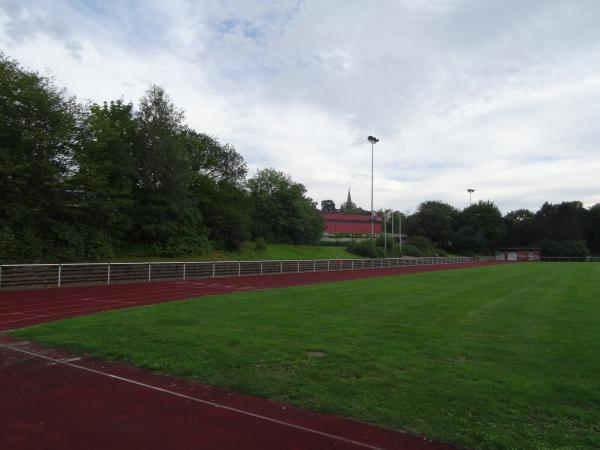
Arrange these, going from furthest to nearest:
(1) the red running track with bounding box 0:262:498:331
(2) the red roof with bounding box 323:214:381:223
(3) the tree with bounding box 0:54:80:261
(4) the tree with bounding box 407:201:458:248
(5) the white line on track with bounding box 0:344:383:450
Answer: (2) the red roof with bounding box 323:214:381:223 → (4) the tree with bounding box 407:201:458:248 → (3) the tree with bounding box 0:54:80:261 → (1) the red running track with bounding box 0:262:498:331 → (5) the white line on track with bounding box 0:344:383:450

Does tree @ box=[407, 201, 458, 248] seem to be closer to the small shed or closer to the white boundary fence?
the small shed

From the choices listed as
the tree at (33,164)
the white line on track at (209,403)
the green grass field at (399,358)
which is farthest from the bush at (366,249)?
the white line on track at (209,403)

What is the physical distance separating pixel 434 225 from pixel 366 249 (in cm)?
4973

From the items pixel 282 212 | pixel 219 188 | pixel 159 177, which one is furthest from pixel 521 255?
pixel 159 177

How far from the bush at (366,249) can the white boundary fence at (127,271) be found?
59.7 feet

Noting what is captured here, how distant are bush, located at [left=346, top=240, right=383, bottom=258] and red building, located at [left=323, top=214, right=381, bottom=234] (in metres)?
55.8

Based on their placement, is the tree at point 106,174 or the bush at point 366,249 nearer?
the tree at point 106,174

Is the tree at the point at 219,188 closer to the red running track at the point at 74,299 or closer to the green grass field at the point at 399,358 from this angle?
the red running track at the point at 74,299

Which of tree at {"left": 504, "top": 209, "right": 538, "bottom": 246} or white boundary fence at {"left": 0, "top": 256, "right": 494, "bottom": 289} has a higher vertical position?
tree at {"left": 504, "top": 209, "right": 538, "bottom": 246}

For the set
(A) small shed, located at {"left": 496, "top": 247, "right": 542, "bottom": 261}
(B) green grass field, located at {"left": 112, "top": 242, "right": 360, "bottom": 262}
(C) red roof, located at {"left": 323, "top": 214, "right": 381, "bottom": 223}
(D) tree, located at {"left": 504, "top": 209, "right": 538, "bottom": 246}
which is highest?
(C) red roof, located at {"left": 323, "top": 214, "right": 381, "bottom": 223}

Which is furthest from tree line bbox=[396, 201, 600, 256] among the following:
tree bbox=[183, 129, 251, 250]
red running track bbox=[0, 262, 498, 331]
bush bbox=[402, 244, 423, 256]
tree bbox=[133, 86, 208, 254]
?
red running track bbox=[0, 262, 498, 331]

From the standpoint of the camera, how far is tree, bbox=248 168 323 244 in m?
59.3

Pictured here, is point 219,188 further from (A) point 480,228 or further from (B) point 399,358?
(A) point 480,228

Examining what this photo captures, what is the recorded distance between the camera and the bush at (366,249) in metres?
54.7
